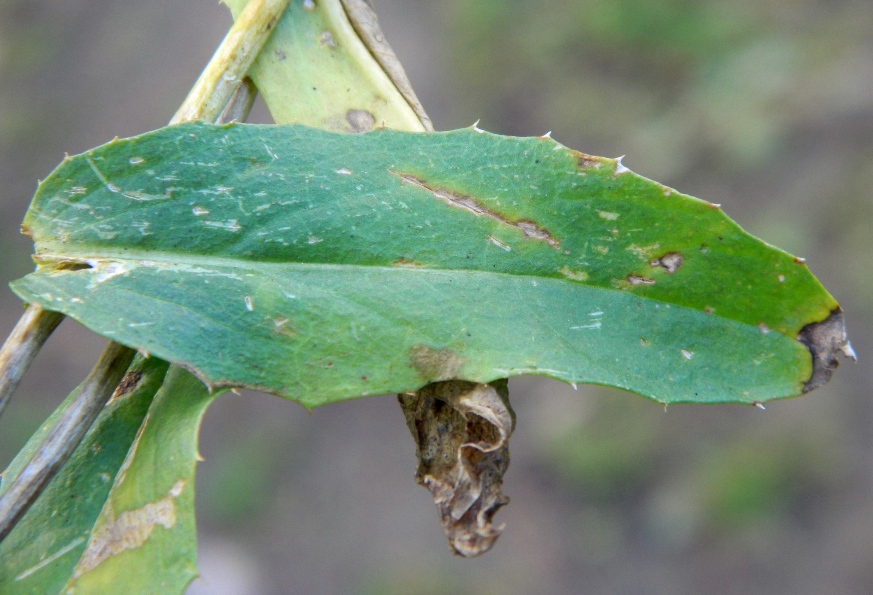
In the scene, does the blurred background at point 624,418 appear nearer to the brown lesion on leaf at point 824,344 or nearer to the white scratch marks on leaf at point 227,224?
the brown lesion on leaf at point 824,344

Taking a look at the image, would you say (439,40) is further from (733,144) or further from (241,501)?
(241,501)

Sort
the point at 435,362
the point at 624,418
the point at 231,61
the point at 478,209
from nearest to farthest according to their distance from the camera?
1. the point at 435,362
2. the point at 478,209
3. the point at 231,61
4. the point at 624,418

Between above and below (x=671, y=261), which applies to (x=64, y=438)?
above

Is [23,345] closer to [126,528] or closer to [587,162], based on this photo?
[126,528]

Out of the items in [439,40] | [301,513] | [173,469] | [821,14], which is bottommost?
[301,513]

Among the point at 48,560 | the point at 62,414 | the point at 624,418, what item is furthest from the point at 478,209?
the point at 624,418

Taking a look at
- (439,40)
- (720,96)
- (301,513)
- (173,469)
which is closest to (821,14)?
(720,96)

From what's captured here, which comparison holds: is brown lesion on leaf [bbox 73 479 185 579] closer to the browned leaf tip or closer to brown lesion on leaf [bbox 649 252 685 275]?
the browned leaf tip
